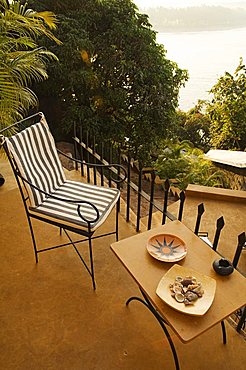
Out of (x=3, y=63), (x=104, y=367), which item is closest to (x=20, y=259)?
(x=104, y=367)

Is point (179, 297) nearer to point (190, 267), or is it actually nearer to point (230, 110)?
point (190, 267)

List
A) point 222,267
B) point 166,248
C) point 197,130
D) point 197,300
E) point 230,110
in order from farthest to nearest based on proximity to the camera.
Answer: point 197,130
point 230,110
point 166,248
point 222,267
point 197,300

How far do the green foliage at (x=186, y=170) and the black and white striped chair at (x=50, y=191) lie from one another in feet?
9.74

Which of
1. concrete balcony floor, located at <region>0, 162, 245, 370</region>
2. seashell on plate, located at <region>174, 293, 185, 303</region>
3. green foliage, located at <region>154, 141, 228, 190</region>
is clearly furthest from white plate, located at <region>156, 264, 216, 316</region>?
green foliage, located at <region>154, 141, 228, 190</region>

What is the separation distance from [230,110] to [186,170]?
1.96 metres

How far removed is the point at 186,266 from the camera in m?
1.59

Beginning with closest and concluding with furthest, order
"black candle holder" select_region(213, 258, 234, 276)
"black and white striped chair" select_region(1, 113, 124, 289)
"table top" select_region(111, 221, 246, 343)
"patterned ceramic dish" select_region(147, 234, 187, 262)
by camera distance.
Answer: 1. "table top" select_region(111, 221, 246, 343)
2. "black candle holder" select_region(213, 258, 234, 276)
3. "patterned ceramic dish" select_region(147, 234, 187, 262)
4. "black and white striped chair" select_region(1, 113, 124, 289)

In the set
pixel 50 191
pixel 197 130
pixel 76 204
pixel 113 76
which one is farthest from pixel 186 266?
pixel 197 130

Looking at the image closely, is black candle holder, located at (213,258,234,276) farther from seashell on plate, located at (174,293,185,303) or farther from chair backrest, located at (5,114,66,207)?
chair backrest, located at (5,114,66,207)

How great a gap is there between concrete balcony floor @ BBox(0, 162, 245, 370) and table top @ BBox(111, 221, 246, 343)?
19.5 inches

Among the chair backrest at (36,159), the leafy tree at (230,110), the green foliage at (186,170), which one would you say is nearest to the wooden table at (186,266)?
the chair backrest at (36,159)

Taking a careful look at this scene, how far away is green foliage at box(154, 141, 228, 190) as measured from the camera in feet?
16.7

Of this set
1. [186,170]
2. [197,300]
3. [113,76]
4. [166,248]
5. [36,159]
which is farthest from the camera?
[186,170]

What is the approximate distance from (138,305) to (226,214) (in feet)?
7.57
